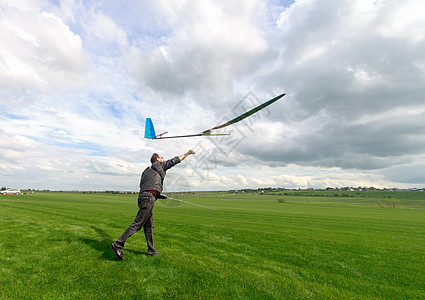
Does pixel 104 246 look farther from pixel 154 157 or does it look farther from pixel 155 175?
pixel 154 157

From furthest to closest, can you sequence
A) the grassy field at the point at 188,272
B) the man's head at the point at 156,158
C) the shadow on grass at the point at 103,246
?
the man's head at the point at 156,158, the shadow on grass at the point at 103,246, the grassy field at the point at 188,272

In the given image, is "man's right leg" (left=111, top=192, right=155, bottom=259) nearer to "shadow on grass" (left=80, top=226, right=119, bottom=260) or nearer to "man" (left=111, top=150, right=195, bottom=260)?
"man" (left=111, top=150, right=195, bottom=260)

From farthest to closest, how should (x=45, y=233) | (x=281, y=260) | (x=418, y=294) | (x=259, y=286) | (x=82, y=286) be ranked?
(x=45, y=233), (x=281, y=260), (x=418, y=294), (x=259, y=286), (x=82, y=286)

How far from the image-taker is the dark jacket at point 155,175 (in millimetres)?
6473

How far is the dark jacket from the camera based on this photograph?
21.2 feet

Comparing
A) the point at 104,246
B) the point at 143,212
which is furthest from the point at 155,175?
the point at 104,246

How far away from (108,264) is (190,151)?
12.5 ft

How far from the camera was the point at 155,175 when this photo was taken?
658cm

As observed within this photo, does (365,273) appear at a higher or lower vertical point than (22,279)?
lower

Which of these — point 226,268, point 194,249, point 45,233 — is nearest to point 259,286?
point 226,268

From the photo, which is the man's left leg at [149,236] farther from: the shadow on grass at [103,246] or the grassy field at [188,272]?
the shadow on grass at [103,246]

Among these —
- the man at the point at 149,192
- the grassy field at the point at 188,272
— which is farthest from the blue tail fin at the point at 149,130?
the grassy field at the point at 188,272

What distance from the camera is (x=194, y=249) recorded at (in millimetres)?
7598

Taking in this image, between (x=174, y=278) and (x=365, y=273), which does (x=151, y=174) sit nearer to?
(x=174, y=278)
